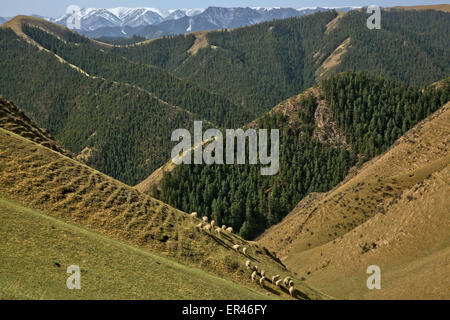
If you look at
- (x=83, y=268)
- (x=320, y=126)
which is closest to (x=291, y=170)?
(x=320, y=126)

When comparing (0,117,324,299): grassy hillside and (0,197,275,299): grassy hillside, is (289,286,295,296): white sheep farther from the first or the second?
(0,197,275,299): grassy hillside

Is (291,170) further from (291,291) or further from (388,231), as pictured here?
(291,291)

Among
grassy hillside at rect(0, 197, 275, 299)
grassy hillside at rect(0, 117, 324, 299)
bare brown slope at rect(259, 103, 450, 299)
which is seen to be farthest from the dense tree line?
grassy hillside at rect(0, 197, 275, 299)

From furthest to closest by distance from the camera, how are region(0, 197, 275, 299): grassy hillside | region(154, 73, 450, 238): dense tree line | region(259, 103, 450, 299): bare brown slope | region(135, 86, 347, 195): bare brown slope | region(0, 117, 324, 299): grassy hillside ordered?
region(135, 86, 347, 195): bare brown slope → region(154, 73, 450, 238): dense tree line → region(259, 103, 450, 299): bare brown slope → region(0, 117, 324, 299): grassy hillside → region(0, 197, 275, 299): grassy hillside

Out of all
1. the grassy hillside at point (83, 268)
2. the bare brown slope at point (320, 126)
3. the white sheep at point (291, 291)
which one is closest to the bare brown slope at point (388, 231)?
the white sheep at point (291, 291)

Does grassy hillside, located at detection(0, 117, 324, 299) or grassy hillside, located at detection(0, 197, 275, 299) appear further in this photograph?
grassy hillside, located at detection(0, 117, 324, 299)

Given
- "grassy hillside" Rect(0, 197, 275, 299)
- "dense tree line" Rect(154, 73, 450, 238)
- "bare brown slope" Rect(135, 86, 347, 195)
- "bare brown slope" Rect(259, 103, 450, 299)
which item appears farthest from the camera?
"bare brown slope" Rect(135, 86, 347, 195)
